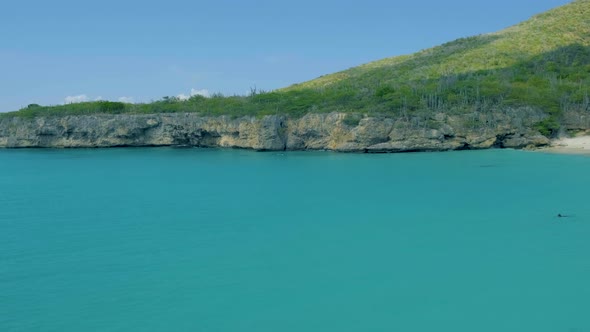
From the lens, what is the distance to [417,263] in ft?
41.0

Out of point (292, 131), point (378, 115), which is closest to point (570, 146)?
point (378, 115)

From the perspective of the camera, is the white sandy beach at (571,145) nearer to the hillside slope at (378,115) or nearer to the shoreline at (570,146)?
the shoreline at (570,146)

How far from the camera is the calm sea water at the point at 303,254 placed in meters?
9.76

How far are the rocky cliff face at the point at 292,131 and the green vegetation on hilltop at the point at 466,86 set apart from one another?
1094 millimetres

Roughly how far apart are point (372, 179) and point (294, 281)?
14865mm

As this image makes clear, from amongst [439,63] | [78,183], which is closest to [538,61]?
[439,63]

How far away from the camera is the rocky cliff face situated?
39156mm

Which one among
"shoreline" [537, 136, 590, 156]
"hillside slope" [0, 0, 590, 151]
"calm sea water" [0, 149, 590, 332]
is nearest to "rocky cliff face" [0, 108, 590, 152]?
"hillside slope" [0, 0, 590, 151]

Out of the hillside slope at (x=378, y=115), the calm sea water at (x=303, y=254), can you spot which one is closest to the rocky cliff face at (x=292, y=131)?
the hillside slope at (x=378, y=115)

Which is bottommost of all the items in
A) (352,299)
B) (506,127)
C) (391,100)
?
(352,299)

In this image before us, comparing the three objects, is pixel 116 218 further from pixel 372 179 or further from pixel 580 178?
pixel 580 178

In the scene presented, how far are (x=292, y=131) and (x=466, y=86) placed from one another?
14888 millimetres

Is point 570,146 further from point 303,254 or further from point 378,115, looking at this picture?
point 303,254

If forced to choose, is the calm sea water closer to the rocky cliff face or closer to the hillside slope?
the rocky cliff face
